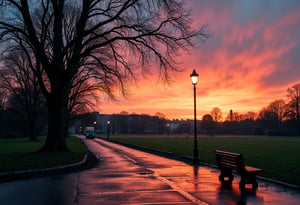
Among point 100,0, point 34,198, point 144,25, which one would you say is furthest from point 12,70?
point 34,198

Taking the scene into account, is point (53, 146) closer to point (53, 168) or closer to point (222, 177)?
point (53, 168)

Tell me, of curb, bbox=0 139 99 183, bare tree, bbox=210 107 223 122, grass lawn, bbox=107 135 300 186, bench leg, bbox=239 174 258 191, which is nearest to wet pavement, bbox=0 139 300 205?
bench leg, bbox=239 174 258 191

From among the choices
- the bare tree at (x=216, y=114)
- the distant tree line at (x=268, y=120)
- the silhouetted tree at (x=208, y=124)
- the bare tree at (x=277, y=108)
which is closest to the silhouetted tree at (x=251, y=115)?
the distant tree line at (x=268, y=120)

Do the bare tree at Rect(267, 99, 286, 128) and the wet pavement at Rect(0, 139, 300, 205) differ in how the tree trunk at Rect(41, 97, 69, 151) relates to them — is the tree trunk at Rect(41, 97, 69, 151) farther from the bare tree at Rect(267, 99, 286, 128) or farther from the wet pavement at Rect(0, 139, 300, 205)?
the bare tree at Rect(267, 99, 286, 128)

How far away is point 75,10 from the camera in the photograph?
91.4 ft

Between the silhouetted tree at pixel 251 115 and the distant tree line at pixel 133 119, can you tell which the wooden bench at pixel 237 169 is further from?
the silhouetted tree at pixel 251 115

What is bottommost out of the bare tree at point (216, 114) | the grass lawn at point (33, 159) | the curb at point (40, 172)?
the curb at point (40, 172)

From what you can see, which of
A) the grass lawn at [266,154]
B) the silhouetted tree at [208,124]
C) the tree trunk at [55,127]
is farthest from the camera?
the silhouetted tree at [208,124]

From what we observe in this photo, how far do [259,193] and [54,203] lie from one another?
19.7 ft

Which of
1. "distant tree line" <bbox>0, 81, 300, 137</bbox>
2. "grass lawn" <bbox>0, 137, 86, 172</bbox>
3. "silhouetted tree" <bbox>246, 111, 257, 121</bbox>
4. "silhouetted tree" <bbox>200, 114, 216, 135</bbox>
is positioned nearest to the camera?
"grass lawn" <bbox>0, 137, 86, 172</bbox>

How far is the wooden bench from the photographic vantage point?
10.1 meters

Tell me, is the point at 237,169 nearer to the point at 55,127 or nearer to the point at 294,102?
the point at 55,127

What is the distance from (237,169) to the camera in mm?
10320

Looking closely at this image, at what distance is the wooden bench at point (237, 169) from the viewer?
1014 centimetres
